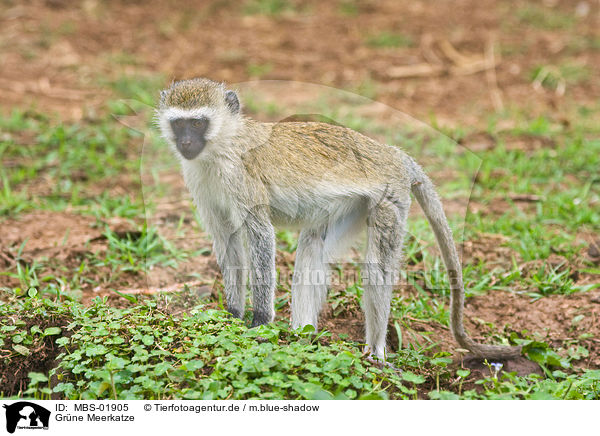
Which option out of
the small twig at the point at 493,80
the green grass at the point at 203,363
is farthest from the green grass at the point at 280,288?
the small twig at the point at 493,80

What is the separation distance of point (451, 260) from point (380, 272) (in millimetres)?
677

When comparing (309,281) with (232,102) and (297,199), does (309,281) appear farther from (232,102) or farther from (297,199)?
→ (232,102)

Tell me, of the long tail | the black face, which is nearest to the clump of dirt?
the black face

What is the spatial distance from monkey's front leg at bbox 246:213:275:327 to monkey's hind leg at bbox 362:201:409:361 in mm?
698

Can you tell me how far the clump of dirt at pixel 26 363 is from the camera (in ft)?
14.0

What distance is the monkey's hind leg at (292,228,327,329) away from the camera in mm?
5016

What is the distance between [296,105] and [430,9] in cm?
643

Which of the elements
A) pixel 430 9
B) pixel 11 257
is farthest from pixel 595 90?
pixel 11 257

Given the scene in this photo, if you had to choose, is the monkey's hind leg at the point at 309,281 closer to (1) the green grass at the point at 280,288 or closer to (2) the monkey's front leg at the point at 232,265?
(1) the green grass at the point at 280,288

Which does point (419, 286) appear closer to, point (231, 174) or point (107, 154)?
point (231, 174)
